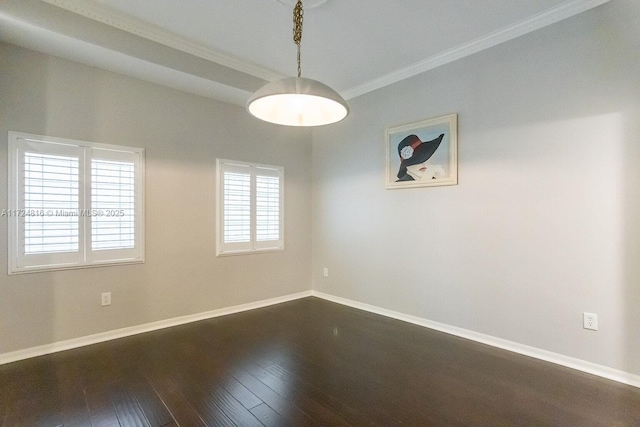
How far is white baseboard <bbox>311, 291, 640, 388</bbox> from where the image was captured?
2.34 meters

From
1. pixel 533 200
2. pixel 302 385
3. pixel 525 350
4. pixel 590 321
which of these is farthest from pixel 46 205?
pixel 590 321

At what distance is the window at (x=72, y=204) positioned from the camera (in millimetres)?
2676

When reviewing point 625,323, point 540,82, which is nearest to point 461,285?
point 625,323

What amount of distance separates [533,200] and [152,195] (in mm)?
3737

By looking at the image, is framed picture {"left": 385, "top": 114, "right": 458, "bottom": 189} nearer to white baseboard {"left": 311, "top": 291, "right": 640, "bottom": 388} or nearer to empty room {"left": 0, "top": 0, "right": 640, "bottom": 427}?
empty room {"left": 0, "top": 0, "right": 640, "bottom": 427}

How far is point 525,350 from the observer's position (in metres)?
2.77

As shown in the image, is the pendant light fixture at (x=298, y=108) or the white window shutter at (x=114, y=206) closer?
the pendant light fixture at (x=298, y=108)

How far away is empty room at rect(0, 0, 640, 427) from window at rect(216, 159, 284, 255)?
0.05m

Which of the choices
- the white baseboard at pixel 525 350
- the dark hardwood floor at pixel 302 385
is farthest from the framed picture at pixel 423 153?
the dark hardwood floor at pixel 302 385

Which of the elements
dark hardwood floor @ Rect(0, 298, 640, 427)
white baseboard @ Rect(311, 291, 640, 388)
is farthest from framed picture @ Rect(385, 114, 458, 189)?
dark hardwood floor @ Rect(0, 298, 640, 427)

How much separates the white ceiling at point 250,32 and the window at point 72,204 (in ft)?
2.84

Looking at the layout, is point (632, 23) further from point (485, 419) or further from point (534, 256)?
point (485, 419)

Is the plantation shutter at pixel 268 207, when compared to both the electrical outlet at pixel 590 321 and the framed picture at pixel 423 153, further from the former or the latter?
the electrical outlet at pixel 590 321

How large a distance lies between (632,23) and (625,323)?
2200 millimetres
